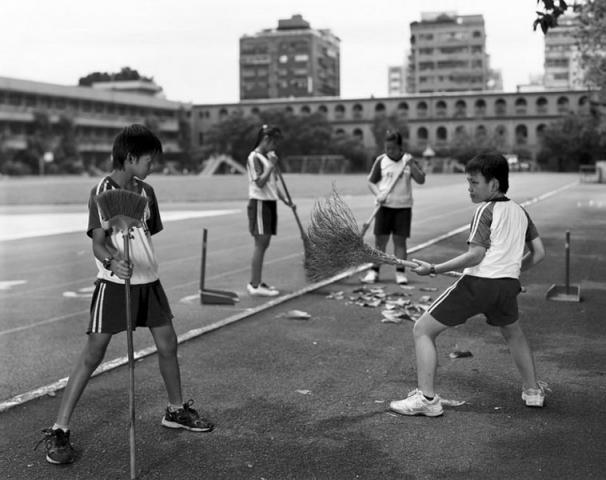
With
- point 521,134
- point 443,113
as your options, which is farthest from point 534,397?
point 443,113

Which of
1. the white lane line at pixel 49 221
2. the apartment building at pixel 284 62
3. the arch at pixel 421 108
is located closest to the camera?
the white lane line at pixel 49 221

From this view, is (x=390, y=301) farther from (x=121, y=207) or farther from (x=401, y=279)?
(x=121, y=207)

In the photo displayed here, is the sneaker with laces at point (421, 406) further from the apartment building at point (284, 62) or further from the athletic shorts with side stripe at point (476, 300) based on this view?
the apartment building at point (284, 62)

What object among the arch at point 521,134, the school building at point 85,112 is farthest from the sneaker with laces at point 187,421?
the arch at point 521,134

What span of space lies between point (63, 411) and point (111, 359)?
2217mm

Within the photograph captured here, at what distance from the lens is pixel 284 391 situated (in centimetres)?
572

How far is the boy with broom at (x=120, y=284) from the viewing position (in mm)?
4395

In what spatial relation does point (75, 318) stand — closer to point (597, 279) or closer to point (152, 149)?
point (152, 149)

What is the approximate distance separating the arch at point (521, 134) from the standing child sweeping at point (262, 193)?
13185 cm

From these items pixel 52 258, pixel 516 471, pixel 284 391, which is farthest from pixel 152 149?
pixel 52 258

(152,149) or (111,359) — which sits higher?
(152,149)

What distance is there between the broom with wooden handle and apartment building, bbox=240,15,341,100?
170677 mm

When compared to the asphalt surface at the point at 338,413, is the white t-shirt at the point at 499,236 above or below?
above

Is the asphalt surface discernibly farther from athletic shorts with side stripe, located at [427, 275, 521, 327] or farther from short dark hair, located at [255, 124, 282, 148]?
short dark hair, located at [255, 124, 282, 148]
